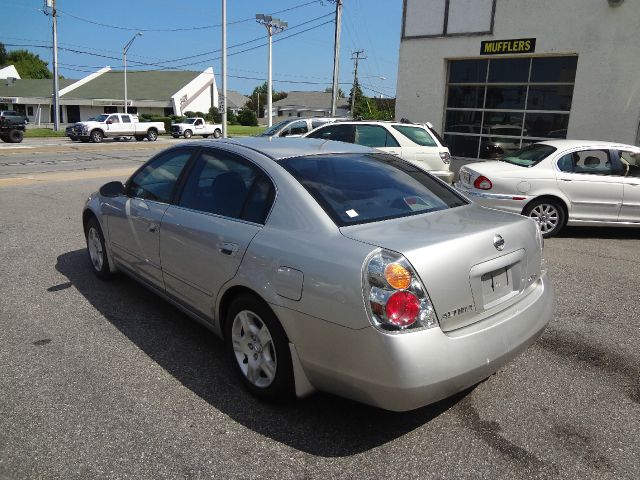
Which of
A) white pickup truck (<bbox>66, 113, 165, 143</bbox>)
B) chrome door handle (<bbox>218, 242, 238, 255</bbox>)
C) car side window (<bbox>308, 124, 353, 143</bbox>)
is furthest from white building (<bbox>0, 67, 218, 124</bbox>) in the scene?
chrome door handle (<bbox>218, 242, 238, 255</bbox>)

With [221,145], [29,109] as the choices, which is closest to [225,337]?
[221,145]

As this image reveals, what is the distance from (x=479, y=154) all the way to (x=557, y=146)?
864 cm

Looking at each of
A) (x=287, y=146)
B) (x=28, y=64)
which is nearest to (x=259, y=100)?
(x=28, y=64)

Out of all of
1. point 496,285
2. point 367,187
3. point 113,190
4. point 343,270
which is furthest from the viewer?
point 113,190

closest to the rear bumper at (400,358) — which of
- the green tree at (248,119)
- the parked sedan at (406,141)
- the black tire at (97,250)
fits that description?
the black tire at (97,250)

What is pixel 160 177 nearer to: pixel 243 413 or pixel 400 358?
pixel 243 413

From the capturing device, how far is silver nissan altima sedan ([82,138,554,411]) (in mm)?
2549

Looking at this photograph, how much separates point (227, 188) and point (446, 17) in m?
14.2

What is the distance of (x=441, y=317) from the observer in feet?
8.59

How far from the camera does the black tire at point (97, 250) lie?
514 cm

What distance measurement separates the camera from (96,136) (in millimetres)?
34219

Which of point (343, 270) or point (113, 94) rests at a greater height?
point (113, 94)

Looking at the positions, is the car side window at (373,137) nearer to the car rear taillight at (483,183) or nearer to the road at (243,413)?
the car rear taillight at (483,183)

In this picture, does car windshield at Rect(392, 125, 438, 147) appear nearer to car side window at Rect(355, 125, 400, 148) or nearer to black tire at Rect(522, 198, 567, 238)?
car side window at Rect(355, 125, 400, 148)
